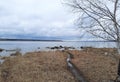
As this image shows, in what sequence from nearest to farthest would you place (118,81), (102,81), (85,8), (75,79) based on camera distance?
1. (118,81)
2. (85,8)
3. (102,81)
4. (75,79)

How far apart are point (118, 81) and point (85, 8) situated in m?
4.43

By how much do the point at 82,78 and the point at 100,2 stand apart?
592 centimetres

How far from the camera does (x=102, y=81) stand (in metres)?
15.8

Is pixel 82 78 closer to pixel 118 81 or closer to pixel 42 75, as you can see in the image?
pixel 42 75

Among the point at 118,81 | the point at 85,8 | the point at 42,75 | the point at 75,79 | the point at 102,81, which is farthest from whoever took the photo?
the point at 42,75

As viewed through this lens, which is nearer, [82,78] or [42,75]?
[82,78]

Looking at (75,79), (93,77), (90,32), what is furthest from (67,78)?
(90,32)

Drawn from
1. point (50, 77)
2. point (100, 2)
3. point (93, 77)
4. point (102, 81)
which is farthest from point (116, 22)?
point (50, 77)

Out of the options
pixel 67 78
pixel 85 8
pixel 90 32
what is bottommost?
pixel 67 78

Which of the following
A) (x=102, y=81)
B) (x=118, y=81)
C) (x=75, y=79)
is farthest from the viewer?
(x=75, y=79)

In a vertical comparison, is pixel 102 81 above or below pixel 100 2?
below

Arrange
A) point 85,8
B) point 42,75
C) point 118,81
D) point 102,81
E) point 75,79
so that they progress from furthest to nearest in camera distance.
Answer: point 42,75, point 75,79, point 102,81, point 85,8, point 118,81

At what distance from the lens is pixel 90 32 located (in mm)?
13984

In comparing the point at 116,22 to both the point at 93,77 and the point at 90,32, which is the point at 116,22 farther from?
the point at 93,77
